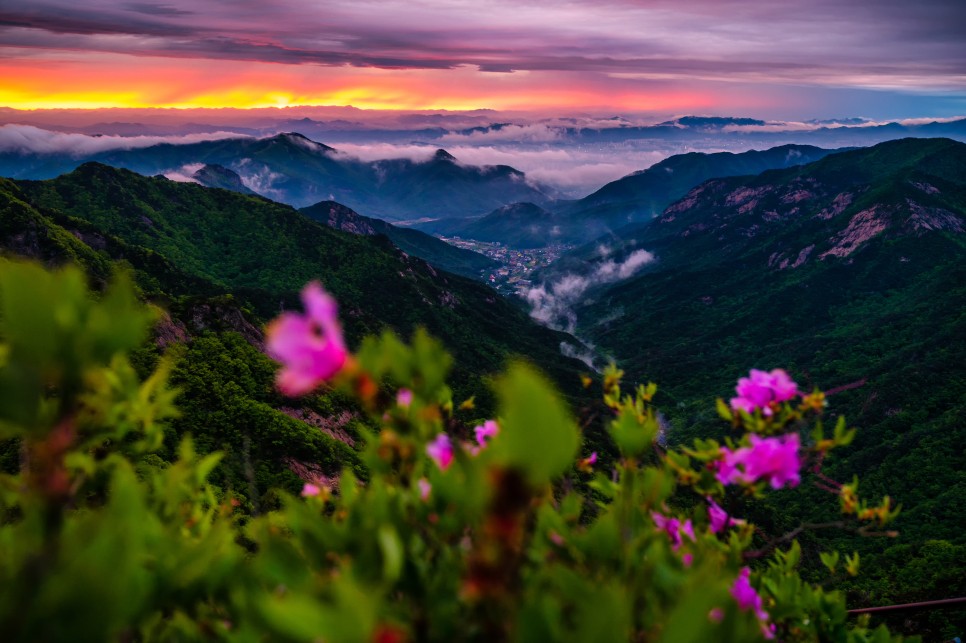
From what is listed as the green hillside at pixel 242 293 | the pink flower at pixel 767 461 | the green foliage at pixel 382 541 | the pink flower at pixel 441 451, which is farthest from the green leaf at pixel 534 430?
the green hillside at pixel 242 293

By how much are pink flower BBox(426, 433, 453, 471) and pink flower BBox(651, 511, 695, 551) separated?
1.52 metres

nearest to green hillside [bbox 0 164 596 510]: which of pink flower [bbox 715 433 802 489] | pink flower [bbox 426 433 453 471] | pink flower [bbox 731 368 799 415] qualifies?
pink flower [bbox 426 433 453 471]

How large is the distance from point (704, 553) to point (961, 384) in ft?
474

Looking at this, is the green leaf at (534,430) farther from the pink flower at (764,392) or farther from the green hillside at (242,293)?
the green hillside at (242,293)

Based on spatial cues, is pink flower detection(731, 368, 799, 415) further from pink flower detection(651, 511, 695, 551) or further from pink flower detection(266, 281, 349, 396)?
pink flower detection(266, 281, 349, 396)

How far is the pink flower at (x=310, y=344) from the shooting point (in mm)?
1997

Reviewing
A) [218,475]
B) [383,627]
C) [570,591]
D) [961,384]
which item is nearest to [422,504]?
[570,591]

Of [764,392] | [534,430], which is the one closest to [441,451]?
[534,430]

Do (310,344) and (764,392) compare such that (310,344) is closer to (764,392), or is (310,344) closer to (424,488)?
(424,488)

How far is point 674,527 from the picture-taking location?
384cm

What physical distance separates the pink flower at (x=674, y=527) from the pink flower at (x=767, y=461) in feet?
1.51

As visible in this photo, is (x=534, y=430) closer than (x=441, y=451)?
Yes

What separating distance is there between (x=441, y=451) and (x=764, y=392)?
7.65 ft

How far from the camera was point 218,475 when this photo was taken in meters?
26.9
